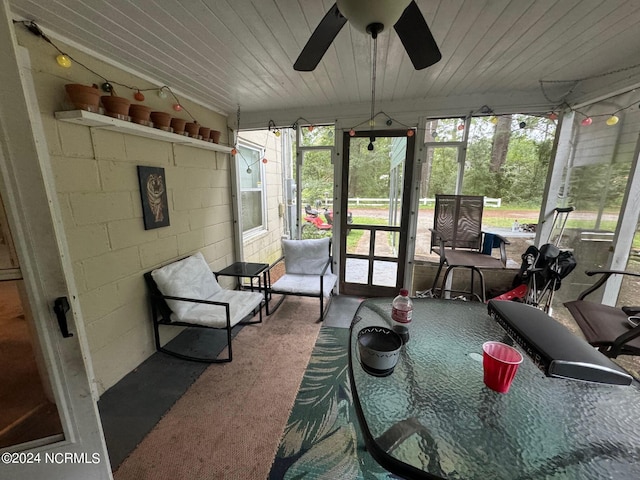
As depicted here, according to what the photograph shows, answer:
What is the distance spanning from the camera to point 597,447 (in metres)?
0.74

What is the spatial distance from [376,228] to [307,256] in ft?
3.19

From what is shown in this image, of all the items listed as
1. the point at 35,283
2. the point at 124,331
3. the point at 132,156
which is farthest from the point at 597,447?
the point at 132,156

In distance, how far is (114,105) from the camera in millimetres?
1720

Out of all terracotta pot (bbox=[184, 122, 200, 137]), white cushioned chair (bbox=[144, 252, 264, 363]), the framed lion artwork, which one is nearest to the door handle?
white cushioned chair (bbox=[144, 252, 264, 363])

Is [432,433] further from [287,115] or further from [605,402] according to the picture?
[287,115]

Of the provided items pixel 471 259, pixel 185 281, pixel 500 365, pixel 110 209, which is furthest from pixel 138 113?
pixel 471 259

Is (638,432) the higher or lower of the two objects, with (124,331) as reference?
higher

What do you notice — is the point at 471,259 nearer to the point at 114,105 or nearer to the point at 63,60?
the point at 114,105

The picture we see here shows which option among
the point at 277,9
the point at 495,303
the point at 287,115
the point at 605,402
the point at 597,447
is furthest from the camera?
the point at 287,115

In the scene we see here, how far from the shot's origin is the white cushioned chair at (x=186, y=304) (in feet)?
7.14

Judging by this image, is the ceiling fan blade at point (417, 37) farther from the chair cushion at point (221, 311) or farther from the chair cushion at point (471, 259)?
the chair cushion at point (221, 311)

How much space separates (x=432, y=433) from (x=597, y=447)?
46 cm

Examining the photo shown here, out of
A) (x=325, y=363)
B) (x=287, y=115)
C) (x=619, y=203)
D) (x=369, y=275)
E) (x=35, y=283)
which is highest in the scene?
(x=287, y=115)

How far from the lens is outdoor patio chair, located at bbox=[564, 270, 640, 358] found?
1.46 meters
